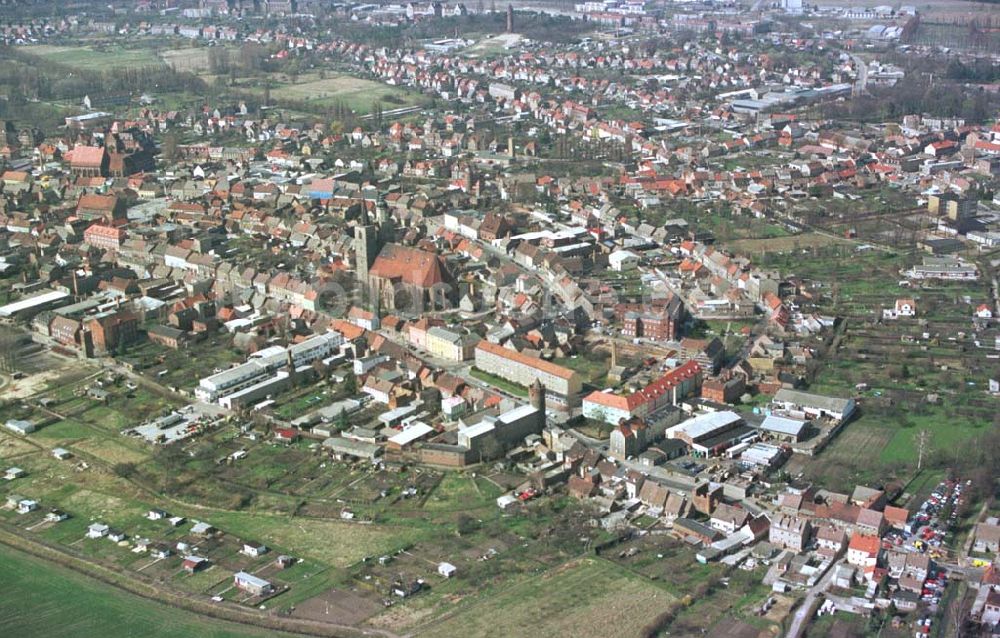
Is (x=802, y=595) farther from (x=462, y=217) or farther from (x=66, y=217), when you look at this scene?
(x=66, y=217)

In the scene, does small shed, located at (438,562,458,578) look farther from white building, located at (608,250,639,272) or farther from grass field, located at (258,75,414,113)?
grass field, located at (258,75,414,113)

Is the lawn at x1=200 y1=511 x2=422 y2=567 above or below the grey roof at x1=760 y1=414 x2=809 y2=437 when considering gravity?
below

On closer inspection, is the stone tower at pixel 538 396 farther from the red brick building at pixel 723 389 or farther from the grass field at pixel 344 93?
the grass field at pixel 344 93

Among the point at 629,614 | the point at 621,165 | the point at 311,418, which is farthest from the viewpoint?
the point at 621,165

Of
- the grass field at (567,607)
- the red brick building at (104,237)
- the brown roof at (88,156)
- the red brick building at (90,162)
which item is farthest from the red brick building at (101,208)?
the grass field at (567,607)

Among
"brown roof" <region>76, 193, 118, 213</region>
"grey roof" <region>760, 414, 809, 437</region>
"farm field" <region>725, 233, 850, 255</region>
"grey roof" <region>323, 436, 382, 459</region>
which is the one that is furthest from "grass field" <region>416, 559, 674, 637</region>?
"brown roof" <region>76, 193, 118, 213</region>

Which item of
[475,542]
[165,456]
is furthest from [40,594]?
[475,542]

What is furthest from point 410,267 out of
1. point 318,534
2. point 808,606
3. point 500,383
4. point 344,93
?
point 344,93
